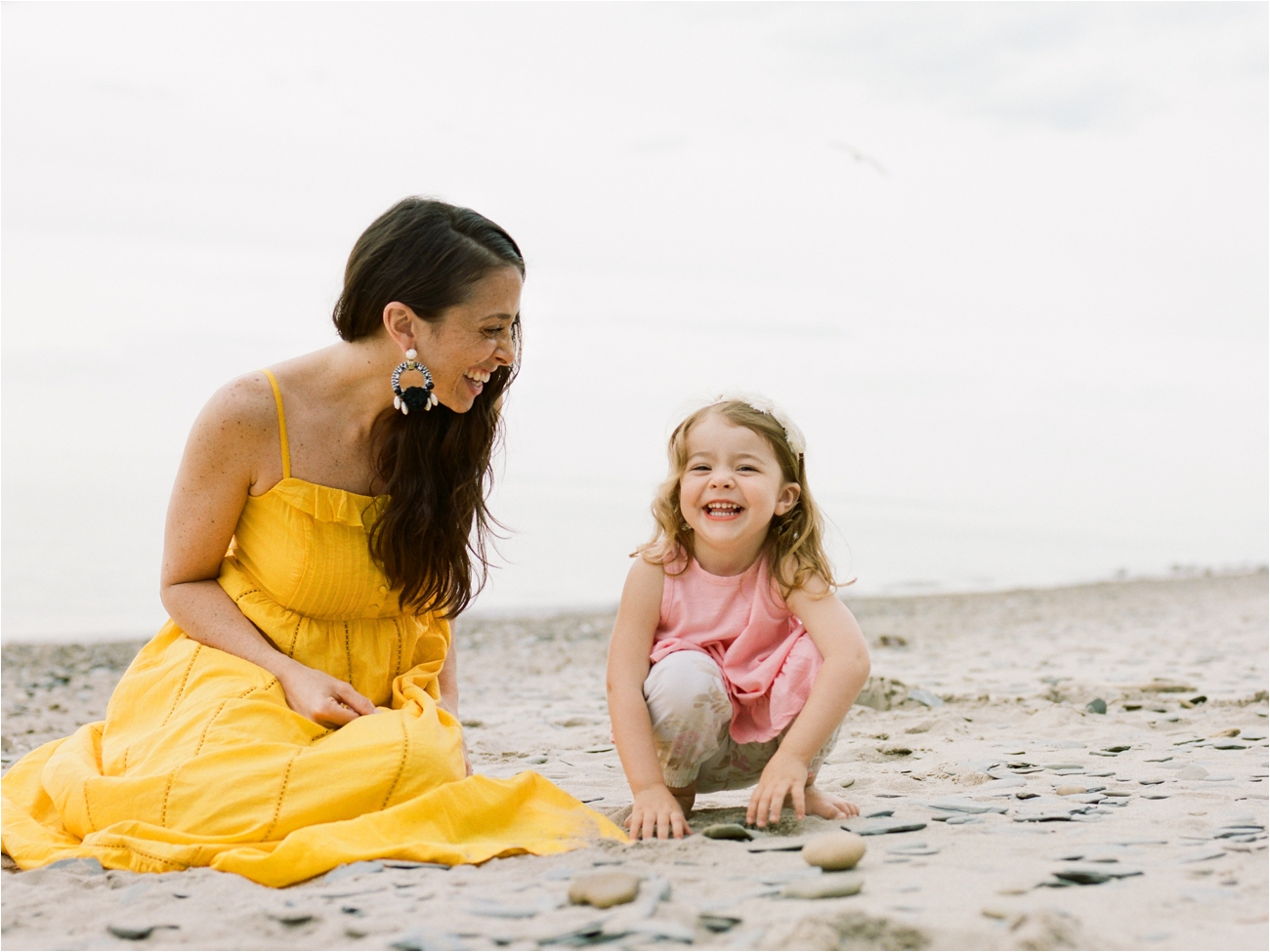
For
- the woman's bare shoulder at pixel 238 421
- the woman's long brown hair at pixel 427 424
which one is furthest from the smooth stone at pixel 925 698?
the woman's bare shoulder at pixel 238 421

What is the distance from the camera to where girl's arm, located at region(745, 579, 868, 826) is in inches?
115

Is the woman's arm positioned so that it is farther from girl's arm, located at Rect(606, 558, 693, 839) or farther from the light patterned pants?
the light patterned pants

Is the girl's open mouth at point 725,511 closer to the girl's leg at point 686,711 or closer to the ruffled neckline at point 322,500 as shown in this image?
the girl's leg at point 686,711

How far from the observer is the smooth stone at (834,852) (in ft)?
8.29

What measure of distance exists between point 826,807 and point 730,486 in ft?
3.02

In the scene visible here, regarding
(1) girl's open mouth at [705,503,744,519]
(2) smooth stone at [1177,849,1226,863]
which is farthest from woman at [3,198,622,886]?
(2) smooth stone at [1177,849,1226,863]

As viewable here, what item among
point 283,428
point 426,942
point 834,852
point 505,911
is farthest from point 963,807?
point 283,428

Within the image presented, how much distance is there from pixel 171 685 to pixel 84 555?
1551 cm

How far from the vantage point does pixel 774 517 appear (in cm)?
333

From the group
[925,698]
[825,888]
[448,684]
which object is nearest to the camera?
[825,888]

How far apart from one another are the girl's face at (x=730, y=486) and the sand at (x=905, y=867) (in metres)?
0.80

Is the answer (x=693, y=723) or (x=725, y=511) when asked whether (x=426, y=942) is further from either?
(x=725, y=511)

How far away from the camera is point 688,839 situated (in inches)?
112

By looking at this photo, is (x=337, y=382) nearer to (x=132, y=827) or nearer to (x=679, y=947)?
(x=132, y=827)
